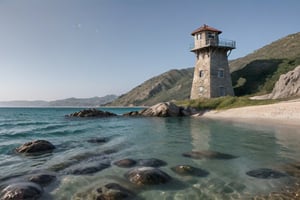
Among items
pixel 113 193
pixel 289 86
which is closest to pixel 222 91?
pixel 289 86

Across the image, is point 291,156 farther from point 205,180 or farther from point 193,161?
point 205,180

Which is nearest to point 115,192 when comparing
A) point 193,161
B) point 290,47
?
point 193,161

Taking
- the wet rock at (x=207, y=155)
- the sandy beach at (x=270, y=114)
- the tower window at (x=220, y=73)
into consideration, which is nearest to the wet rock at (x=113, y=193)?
the wet rock at (x=207, y=155)

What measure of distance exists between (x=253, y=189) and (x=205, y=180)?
5.75 ft

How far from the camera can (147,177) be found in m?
9.59

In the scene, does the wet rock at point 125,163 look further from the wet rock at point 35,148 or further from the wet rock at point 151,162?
the wet rock at point 35,148

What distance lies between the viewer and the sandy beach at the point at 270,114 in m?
31.8

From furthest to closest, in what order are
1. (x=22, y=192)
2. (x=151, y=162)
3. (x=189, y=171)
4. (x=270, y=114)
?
(x=270, y=114), (x=151, y=162), (x=189, y=171), (x=22, y=192)

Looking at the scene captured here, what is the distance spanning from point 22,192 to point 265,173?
8.82 meters

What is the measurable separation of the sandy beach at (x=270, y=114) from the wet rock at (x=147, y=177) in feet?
79.6

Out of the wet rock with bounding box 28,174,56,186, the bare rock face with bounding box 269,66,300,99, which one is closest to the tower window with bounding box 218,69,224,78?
the bare rock face with bounding box 269,66,300,99

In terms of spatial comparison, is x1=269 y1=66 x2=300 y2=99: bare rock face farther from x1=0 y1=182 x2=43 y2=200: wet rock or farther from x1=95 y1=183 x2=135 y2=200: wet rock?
x1=0 y1=182 x2=43 y2=200: wet rock

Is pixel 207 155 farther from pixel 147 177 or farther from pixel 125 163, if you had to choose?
pixel 147 177

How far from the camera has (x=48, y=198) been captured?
8172mm
